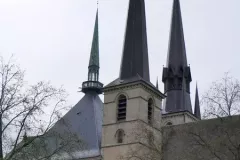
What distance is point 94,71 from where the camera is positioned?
53.3 m

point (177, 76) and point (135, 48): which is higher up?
point (177, 76)

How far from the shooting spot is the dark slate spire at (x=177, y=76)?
4634 centimetres

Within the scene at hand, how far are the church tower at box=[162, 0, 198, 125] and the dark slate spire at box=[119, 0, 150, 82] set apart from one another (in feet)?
32.0

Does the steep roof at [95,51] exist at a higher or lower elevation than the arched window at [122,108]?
higher

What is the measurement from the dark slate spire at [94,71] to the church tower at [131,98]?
12994 mm

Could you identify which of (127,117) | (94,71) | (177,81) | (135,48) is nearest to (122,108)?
(127,117)

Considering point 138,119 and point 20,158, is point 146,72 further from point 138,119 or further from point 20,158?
point 20,158

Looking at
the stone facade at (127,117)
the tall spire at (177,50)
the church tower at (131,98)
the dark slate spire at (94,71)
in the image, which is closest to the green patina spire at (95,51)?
the dark slate spire at (94,71)

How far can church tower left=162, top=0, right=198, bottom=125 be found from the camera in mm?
45906

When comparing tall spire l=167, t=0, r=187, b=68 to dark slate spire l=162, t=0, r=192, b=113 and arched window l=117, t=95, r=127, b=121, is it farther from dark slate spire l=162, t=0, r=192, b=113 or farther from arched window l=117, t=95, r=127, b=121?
arched window l=117, t=95, r=127, b=121

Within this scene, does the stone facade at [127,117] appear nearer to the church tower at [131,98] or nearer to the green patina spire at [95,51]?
the church tower at [131,98]

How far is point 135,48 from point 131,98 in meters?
3.83

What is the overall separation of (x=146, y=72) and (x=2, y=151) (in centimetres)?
1864

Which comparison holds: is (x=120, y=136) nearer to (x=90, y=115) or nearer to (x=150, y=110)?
(x=150, y=110)
